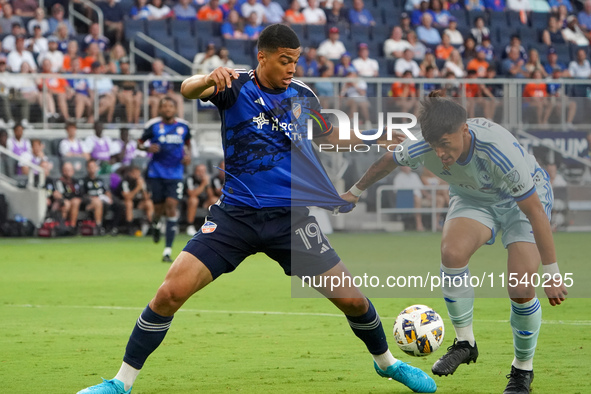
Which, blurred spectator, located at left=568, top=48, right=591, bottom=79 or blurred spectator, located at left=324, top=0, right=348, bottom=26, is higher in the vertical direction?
blurred spectator, located at left=324, top=0, right=348, bottom=26

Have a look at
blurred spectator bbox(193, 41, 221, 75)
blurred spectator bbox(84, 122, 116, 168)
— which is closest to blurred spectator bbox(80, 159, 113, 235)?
blurred spectator bbox(84, 122, 116, 168)

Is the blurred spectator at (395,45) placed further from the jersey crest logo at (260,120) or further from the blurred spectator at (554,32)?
the jersey crest logo at (260,120)

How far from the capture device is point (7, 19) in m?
21.9

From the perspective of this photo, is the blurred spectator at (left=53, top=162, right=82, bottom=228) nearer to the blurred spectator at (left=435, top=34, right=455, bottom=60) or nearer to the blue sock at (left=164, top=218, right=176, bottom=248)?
the blue sock at (left=164, top=218, right=176, bottom=248)

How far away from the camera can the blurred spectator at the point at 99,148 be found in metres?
20.9

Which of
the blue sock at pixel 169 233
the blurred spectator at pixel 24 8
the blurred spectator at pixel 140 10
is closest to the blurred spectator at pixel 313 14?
the blurred spectator at pixel 140 10

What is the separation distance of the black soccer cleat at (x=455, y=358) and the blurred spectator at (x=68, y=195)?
14.5m

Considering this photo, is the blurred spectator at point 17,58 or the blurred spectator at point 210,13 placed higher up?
the blurred spectator at point 210,13

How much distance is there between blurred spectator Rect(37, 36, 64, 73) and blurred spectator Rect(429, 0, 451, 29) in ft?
34.4

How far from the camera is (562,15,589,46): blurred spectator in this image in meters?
27.1

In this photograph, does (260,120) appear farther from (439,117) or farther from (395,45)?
(395,45)

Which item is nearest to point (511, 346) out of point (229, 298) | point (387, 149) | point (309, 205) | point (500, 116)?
point (387, 149)

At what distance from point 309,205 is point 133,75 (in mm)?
16411

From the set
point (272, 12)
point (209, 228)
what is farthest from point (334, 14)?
point (209, 228)
